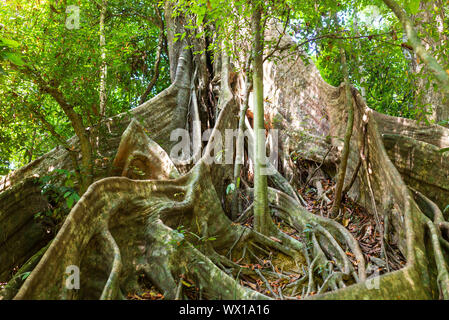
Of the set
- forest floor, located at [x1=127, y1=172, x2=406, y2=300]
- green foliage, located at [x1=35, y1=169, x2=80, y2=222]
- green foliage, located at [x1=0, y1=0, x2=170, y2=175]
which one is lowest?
forest floor, located at [x1=127, y1=172, x2=406, y2=300]

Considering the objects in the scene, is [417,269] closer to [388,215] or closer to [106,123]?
[388,215]

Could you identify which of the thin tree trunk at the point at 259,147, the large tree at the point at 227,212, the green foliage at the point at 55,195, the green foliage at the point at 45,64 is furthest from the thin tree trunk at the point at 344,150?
the green foliage at the point at 55,195

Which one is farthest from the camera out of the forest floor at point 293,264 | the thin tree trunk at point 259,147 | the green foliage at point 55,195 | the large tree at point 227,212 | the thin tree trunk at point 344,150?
the thin tree trunk at point 344,150

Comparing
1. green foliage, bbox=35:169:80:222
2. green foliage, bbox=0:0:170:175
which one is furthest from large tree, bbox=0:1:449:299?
green foliage, bbox=0:0:170:175

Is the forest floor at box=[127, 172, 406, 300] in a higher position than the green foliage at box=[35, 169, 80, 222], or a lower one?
lower

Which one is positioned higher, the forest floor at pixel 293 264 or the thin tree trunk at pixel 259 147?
the thin tree trunk at pixel 259 147

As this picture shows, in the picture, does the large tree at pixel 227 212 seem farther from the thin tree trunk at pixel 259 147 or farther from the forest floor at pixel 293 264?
the thin tree trunk at pixel 259 147

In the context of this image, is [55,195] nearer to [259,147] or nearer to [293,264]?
[259,147]

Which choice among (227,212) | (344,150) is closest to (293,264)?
(227,212)

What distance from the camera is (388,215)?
369 cm

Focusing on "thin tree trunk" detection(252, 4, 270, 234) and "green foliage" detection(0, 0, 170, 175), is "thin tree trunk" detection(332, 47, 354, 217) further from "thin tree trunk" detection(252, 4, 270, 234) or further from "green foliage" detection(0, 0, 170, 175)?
"green foliage" detection(0, 0, 170, 175)

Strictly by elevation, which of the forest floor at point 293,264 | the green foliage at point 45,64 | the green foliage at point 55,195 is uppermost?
the green foliage at point 45,64

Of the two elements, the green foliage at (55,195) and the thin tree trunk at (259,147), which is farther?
the thin tree trunk at (259,147)

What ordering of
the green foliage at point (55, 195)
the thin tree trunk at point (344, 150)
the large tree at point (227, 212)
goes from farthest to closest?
1. the thin tree trunk at point (344, 150)
2. the green foliage at point (55, 195)
3. the large tree at point (227, 212)
